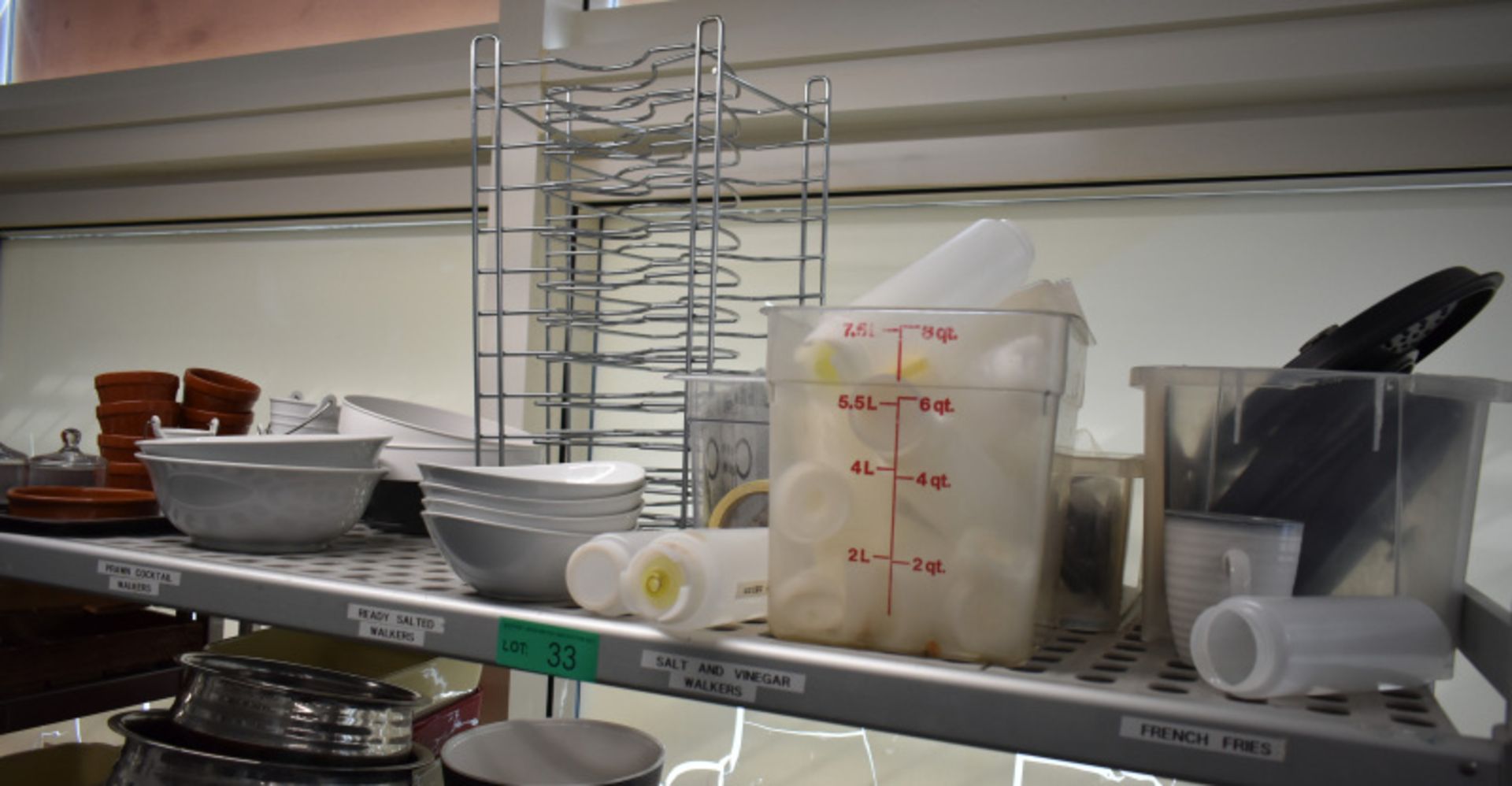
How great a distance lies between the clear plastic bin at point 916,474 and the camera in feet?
2.57

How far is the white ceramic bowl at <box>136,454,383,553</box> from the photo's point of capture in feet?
3.82

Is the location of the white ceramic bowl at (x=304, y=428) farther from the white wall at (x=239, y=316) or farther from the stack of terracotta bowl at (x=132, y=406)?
the white wall at (x=239, y=316)

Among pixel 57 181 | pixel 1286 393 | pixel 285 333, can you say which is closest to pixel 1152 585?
pixel 1286 393

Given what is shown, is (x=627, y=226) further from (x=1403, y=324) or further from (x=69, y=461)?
(x=1403, y=324)

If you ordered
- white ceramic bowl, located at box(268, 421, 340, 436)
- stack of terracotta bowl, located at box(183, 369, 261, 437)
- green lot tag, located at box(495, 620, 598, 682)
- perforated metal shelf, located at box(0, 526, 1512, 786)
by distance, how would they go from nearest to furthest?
perforated metal shelf, located at box(0, 526, 1512, 786) < green lot tag, located at box(495, 620, 598, 682) < white ceramic bowl, located at box(268, 421, 340, 436) < stack of terracotta bowl, located at box(183, 369, 261, 437)

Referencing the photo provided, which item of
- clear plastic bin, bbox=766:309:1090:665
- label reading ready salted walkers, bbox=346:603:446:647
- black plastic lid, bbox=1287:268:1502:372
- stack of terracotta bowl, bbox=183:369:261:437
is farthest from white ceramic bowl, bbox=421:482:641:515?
stack of terracotta bowl, bbox=183:369:261:437

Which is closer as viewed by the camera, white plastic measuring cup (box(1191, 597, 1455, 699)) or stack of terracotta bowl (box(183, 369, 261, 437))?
white plastic measuring cup (box(1191, 597, 1455, 699))

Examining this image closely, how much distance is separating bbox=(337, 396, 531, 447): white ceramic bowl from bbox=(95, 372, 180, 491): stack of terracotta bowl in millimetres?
327

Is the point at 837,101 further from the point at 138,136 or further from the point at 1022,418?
the point at 138,136

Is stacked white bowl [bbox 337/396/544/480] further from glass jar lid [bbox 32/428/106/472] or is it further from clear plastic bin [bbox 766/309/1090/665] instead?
clear plastic bin [bbox 766/309/1090/665]

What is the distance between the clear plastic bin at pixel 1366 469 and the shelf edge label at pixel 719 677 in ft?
1.23

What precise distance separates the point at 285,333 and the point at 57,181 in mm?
742

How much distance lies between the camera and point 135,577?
3.69 ft

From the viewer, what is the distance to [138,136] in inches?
97.8
